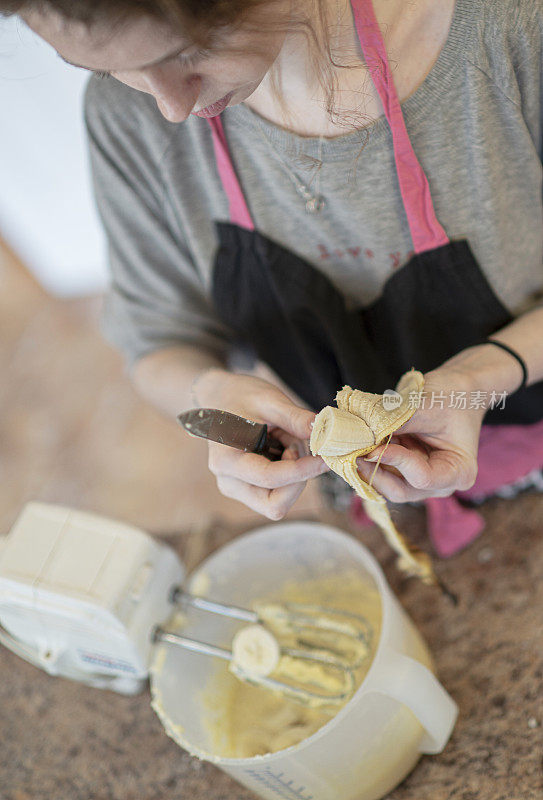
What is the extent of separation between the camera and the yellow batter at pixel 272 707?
0.71 m

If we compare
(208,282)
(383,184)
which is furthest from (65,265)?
(383,184)

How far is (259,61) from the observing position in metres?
0.56

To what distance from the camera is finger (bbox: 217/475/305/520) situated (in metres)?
0.64

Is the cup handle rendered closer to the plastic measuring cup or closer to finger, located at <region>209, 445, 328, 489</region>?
the plastic measuring cup

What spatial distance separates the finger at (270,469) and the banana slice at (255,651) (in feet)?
0.70

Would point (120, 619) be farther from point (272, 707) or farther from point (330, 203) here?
point (330, 203)

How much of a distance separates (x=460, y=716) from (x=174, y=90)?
67 cm

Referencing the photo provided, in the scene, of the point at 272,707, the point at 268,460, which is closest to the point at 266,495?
Answer: the point at 268,460

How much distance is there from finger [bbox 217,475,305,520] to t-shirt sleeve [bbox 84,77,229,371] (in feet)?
1.06

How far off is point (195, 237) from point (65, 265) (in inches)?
61.4

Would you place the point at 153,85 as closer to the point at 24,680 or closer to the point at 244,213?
the point at 244,213

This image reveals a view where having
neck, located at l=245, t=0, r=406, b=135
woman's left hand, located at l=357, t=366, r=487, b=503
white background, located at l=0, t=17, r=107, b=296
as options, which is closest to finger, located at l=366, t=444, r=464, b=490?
woman's left hand, located at l=357, t=366, r=487, b=503

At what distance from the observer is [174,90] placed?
549mm

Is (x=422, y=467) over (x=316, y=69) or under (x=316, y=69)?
under
